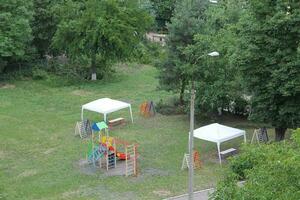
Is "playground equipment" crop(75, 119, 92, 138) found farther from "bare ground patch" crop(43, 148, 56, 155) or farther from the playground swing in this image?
the playground swing

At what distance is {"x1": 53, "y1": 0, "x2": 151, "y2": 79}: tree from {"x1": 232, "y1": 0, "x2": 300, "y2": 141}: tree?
14.5m

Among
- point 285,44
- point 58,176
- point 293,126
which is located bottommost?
point 58,176

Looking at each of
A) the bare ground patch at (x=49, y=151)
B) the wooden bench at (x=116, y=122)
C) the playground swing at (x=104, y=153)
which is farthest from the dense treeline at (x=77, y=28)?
the playground swing at (x=104, y=153)

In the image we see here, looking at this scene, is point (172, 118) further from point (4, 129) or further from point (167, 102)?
point (4, 129)

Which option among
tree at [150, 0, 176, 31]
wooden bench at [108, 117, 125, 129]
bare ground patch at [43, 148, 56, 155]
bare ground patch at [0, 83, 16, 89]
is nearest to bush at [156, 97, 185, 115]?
wooden bench at [108, 117, 125, 129]

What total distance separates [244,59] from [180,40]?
779cm

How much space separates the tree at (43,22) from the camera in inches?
1598

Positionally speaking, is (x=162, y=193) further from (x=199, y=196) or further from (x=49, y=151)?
(x=49, y=151)

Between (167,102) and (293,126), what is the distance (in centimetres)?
1064

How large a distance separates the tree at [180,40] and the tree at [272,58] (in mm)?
6053

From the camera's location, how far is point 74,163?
82.1 ft

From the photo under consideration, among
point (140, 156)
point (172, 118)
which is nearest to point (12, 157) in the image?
point (140, 156)

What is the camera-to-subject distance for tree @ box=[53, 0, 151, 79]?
124 ft

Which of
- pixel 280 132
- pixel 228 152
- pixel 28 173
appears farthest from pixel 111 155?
pixel 280 132
